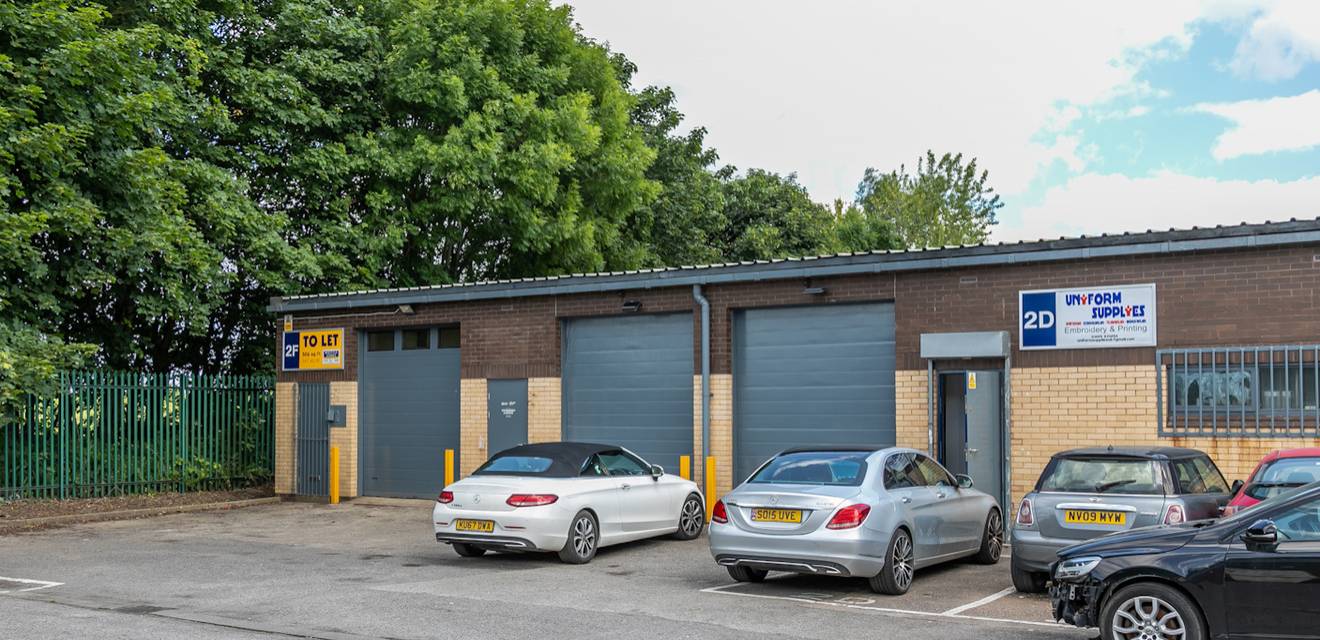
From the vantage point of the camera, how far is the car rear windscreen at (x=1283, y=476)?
34.3 ft

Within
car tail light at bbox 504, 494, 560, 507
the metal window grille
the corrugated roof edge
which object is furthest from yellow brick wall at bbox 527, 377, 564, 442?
the metal window grille

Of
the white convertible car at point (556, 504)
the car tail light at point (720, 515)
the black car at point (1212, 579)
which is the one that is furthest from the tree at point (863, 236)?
the black car at point (1212, 579)

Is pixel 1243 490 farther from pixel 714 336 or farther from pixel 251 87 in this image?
pixel 251 87

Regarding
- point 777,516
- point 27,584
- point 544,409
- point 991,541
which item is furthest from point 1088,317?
point 27,584

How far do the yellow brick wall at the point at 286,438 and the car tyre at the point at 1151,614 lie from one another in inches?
688

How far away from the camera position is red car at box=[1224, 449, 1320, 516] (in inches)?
411

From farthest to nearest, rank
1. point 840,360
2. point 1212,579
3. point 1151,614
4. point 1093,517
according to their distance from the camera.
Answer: point 840,360, point 1093,517, point 1151,614, point 1212,579

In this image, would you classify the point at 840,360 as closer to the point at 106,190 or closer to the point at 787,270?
the point at 787,270

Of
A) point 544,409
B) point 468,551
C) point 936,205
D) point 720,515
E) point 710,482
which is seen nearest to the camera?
point 720,515

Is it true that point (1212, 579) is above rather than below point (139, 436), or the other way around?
above

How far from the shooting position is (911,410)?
16344mm

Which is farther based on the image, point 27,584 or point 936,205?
point 936,205

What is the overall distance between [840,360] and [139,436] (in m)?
12.9

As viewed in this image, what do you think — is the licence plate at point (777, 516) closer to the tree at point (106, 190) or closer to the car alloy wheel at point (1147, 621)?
the car alloy wheel at point (1147, 621)
